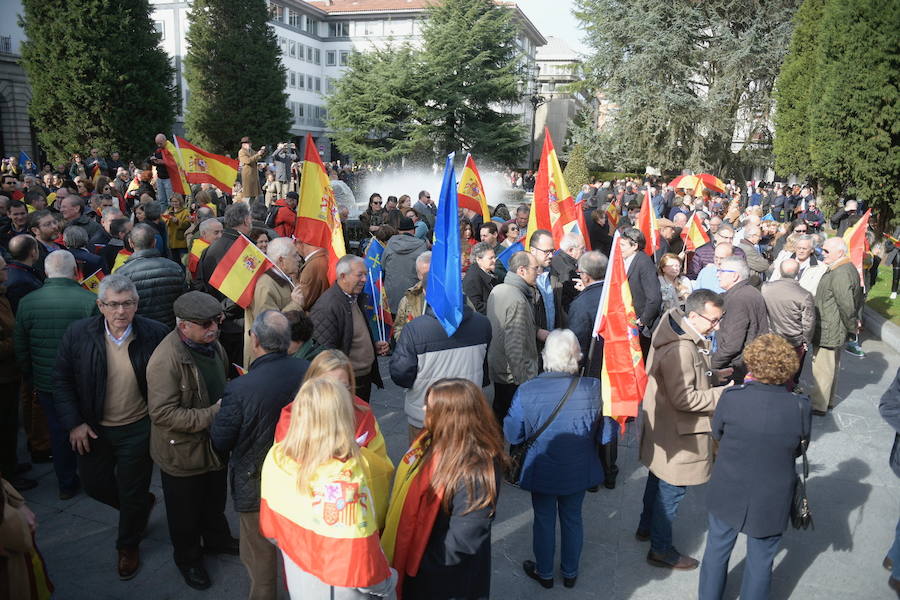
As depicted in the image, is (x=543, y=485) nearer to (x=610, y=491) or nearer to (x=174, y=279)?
(x=610, y=491)

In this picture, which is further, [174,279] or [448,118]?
[448,118]

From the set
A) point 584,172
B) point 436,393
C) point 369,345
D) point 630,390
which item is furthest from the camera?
point 584,172

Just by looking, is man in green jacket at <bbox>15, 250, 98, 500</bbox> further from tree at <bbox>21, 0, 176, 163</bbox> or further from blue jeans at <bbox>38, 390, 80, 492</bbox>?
tree at <bbox>21, 0, 176, 163</bbox>

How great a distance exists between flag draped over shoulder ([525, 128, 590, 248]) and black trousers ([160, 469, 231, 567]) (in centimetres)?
495

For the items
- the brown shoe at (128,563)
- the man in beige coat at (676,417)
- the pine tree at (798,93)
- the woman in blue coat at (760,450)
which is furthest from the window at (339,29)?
the woman in blue coat at (760,450)

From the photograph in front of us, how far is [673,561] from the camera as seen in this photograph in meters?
4.59

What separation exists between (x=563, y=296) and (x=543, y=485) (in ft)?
13.7

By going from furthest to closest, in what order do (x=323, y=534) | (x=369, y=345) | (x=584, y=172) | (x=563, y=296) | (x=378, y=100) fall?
1. (x=378, y=100)
2. (x=584, y=172)
3. (x=563, y=296)
4. (x=369, y=345)
5. (x=323, y=534)

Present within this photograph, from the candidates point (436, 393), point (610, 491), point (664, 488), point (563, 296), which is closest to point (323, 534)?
point (436, 393)

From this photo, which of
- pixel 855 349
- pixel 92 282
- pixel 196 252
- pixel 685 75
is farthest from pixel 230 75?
pixel 855 349

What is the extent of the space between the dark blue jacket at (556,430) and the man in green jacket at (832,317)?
4920 millimetres

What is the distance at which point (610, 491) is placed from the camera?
5.65 m

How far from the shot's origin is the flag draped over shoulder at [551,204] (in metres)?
8.21

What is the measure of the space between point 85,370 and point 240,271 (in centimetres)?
158
